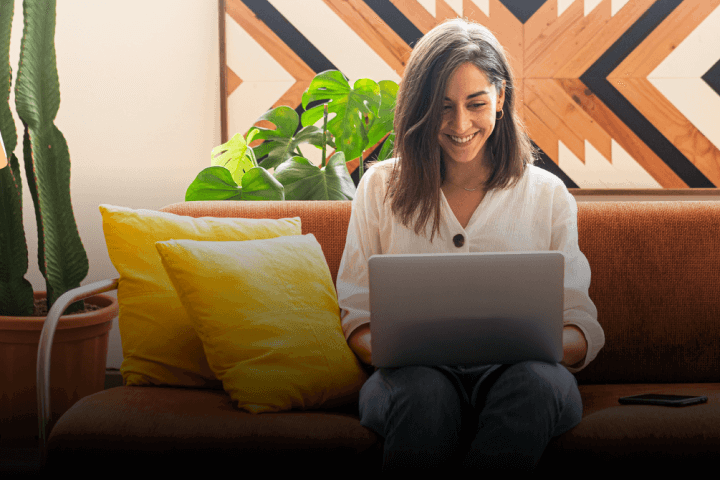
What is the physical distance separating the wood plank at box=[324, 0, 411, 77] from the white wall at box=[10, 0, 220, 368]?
20.3 inches

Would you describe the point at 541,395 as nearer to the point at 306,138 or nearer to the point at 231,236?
the point at 231,236

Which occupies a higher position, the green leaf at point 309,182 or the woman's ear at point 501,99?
the woman's ear at point 501,99

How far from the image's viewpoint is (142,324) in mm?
1303

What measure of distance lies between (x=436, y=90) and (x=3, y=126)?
3.88 ft

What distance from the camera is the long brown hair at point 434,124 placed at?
1.35 metres

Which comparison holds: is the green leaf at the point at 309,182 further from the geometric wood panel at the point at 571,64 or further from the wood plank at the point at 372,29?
the wood plank at the point at 372,29

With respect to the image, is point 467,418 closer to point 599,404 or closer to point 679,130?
point 599,404

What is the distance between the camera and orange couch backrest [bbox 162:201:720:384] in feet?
4.84

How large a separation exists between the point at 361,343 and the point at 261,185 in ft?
2.27

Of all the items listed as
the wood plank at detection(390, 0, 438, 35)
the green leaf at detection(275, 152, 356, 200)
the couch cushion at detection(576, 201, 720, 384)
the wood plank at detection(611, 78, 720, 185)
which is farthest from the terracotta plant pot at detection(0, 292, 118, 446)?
the wood plank at detection(611, 78, 720, 185)

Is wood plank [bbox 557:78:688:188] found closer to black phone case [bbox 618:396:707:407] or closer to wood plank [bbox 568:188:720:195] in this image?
wood plank [bbox 568:188:720:195]

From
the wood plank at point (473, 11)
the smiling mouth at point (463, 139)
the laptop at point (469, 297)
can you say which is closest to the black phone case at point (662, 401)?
the laptop at point (469, 297)

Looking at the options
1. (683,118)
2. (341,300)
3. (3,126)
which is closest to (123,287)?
(341,300)

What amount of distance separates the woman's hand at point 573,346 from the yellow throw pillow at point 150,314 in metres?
0.75
